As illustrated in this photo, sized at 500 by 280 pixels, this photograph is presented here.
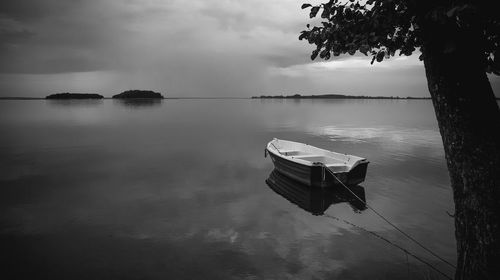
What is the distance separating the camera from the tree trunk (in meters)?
3.67

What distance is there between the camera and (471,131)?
3.71 m

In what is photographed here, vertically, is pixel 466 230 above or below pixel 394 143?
above

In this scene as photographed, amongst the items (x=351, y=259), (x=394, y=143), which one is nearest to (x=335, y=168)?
(x=351, y=259)

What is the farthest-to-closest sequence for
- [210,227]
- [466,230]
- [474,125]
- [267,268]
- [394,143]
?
[394,143], [210,227], [267,268], [466,230], [474,125]

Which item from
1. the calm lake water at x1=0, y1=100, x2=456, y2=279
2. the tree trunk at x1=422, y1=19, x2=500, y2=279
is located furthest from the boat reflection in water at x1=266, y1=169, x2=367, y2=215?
the tree trunk at x1=422, y1=19, x2=500, y2=279

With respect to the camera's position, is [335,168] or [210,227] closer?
[210,227]

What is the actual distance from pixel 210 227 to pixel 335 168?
24.0 feet

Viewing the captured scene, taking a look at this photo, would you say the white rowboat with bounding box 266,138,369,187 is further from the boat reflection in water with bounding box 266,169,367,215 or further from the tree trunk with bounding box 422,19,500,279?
→ the tree trunk with bounding box 422,19,500,279

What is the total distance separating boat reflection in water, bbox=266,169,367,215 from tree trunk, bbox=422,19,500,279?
9.34m

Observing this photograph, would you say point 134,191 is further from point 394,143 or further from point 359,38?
point 394,143

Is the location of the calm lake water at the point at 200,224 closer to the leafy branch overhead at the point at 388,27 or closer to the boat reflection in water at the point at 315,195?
the boat reflection in water at the point at 315,195

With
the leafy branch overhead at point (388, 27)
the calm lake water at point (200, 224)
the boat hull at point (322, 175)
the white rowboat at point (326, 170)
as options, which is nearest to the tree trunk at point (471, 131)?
the leafy branch overhead at point (388, 27)

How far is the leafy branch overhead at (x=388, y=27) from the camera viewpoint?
3.48 meters

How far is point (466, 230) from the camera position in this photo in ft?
13.4
